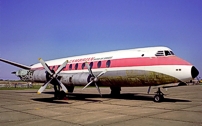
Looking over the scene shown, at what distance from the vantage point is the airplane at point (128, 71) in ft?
51.9

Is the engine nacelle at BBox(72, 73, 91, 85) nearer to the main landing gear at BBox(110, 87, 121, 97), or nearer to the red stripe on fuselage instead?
the red stripe on fuselage

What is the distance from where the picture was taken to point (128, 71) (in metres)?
17.5

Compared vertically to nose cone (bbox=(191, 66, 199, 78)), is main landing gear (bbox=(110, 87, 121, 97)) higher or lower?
lower

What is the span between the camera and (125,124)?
860 centimetres

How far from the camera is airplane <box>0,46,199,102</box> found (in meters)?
15.8

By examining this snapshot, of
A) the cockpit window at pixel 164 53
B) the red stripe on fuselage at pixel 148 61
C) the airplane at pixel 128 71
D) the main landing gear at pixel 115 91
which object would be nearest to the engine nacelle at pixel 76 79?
the airplane at pixel 128 71

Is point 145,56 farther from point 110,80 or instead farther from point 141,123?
point 141,123

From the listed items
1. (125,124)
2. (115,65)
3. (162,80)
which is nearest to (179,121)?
(125,124)

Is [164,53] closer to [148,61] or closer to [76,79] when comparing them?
[148,61]

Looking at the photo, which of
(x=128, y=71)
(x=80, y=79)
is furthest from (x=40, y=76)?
(x=128, y=71)

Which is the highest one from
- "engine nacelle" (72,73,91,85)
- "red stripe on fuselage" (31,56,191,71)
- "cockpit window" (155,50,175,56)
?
"cockpit window" (155,50,175,56)

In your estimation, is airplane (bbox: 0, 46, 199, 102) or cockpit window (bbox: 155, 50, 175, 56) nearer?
airplane (bbox: 0, 46, 199, 102)

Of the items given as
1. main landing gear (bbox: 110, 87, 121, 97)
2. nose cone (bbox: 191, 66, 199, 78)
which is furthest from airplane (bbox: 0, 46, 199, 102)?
main landing gear (bbox: 110, 87, 121, 97)

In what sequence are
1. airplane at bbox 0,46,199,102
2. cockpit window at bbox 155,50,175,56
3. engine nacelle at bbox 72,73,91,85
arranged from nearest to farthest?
airplane at bbox 0,46,199,102, cockpit window at bbox 155,50,175,56, engine nacelle at bbox 72,73,91,85
